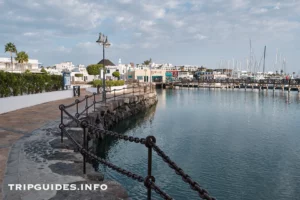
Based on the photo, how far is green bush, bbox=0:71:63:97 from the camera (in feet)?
56.0

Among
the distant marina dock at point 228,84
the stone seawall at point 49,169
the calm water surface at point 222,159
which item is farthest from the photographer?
the distant marina dock at point 228,84

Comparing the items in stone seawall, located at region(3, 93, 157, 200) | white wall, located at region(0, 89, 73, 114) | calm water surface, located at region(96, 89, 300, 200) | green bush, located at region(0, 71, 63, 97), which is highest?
green bush, located at region(0, 71, 63, 97)

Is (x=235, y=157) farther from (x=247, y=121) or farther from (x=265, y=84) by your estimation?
(x=265, y=84)

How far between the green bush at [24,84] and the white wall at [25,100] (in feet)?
2.23

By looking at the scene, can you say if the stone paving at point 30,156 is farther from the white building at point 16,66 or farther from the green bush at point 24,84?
the white building at point 16,66

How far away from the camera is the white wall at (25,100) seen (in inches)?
622

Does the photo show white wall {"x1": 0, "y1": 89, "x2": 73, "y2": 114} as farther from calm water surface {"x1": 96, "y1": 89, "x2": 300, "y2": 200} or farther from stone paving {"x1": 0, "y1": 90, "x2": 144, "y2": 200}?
calm water surface {"x1": 96, "y1": 89, "x2": 300, "y2": 200}

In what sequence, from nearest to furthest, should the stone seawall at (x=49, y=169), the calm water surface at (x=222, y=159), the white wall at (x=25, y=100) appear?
the stone seawall at (x=49, y=169), the calm water surface at (x=222, y=159), the white wall at (x=25, y=100)

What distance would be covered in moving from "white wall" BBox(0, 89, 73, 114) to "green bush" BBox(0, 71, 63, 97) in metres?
0.68

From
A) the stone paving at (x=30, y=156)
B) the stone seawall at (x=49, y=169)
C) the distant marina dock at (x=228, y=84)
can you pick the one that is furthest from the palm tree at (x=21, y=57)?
the stone seawall at (x=49, y=169)

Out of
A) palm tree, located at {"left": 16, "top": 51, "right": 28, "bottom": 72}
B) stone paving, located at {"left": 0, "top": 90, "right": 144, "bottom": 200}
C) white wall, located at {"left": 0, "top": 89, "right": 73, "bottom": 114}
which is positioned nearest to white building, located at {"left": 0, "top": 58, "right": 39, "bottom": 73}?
palm tree, located at {"left": 16, "top": 51, "right": 28, "bottom": 72}

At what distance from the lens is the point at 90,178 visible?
5.52 metres

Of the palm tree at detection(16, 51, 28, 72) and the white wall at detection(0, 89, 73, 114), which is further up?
the palm tree at detection(16, 51, 28, 72)

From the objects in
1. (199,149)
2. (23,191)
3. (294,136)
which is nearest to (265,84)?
(294,136)
